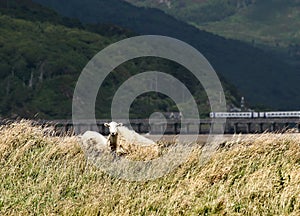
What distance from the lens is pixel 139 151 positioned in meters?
22.0

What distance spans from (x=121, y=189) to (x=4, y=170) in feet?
9.35

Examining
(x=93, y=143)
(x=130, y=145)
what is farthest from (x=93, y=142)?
(x=130, y=145)

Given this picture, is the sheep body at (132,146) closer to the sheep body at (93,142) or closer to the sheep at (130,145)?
the sheep at (130,145)

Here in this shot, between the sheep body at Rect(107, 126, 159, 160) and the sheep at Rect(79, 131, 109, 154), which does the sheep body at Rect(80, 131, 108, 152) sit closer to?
the sheep at Rect(79, 131, 109, 154)

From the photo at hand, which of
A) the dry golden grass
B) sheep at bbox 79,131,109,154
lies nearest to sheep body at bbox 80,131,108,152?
sheep at bbox 79,131,109,154

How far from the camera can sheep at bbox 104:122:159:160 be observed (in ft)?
69.4

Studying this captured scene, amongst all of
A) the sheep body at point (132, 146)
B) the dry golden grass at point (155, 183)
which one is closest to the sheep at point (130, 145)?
the sheep body at point (132, 146)

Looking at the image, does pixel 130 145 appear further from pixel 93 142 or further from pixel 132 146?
pixel 93 142

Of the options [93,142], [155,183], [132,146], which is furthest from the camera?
[93,142]

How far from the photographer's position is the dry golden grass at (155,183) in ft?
54.0

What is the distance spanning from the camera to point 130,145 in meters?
22.7

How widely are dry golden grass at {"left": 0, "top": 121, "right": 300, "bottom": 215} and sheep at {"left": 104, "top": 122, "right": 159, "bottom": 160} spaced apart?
1.70 metres

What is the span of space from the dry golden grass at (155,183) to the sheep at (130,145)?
1696 millimetres

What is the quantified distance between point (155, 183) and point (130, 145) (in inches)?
186
